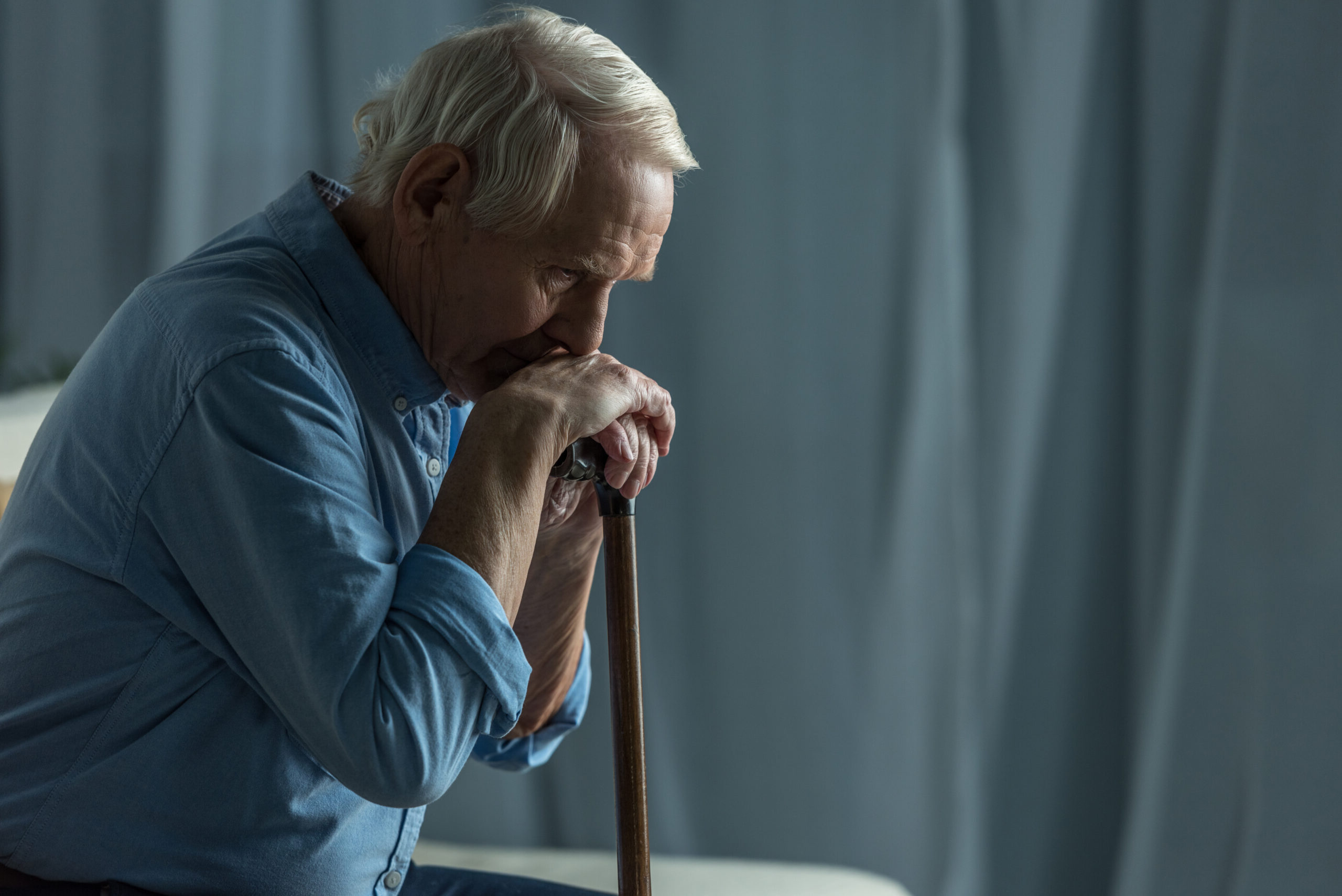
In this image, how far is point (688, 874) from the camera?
1555 mm

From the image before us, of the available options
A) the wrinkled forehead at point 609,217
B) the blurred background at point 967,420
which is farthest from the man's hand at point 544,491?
the blurred background at point 967,420

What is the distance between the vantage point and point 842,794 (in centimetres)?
206

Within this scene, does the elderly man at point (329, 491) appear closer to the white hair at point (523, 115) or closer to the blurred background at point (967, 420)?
the white hair at point (523, 115)

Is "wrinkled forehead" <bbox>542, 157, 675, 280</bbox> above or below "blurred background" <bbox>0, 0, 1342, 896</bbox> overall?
above

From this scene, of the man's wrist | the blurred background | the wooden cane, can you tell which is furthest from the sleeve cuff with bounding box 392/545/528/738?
the blurred background

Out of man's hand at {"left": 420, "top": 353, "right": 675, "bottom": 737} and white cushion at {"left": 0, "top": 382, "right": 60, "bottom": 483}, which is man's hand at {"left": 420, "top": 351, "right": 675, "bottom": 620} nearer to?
man's hand at {"left": 420, "top": 353, "right": 675, "bottom": 737}

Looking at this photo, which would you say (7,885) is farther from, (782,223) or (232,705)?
(782,223)

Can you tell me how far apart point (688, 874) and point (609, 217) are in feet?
3.30

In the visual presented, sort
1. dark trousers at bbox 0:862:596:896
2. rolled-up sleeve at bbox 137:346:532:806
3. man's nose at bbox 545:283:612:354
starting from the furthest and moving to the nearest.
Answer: dark trousers at bbox 0:862:596:896
man's nose at bbox 545:283:612:354
rolled-up sleeve at bbox 137:346:532:806

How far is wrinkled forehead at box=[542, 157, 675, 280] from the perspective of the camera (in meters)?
0.95

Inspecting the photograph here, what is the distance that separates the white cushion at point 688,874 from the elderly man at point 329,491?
62 centimetres

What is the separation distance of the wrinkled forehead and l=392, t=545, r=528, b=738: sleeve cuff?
297 mm

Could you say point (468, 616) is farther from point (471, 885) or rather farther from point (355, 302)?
point (471, 885)

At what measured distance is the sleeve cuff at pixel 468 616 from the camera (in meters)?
0.79
